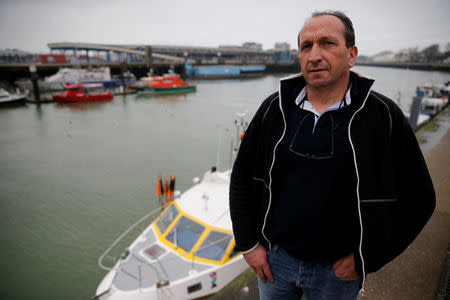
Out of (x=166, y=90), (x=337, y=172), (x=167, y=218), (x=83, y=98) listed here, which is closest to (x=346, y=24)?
(x=337, y=172)

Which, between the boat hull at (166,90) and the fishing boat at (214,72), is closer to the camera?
the boat hull at (166,90)

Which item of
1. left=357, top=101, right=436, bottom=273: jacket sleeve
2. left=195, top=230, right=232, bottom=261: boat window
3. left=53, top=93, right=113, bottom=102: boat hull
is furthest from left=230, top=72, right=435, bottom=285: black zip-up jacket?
left=53, top=93, right=113, bottom=102: boat hull

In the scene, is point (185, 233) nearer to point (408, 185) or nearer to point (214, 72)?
point (408, 185)

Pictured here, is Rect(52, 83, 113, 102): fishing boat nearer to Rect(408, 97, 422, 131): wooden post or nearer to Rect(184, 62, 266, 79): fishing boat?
Rect(184, 62, 266, 79): fishing boat

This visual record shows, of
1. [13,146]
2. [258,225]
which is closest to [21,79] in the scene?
[13,146]

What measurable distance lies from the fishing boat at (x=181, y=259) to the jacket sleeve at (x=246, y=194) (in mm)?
3634

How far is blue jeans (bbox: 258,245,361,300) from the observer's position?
1.41 meters

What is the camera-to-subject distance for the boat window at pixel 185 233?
222 inches

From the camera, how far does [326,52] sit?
4.12ft

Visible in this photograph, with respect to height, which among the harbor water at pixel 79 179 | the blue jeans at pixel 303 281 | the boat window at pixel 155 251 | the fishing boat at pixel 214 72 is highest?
the fishing boat at pixel 214 72

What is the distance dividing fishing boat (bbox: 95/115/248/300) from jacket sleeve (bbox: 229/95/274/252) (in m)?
3.63

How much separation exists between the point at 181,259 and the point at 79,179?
33.6 feet

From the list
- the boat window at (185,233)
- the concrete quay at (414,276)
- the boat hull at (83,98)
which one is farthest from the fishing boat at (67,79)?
the concrete quay at (414,276)

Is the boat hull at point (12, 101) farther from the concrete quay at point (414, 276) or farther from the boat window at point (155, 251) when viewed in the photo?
the concrete quay at point (414, 276)
